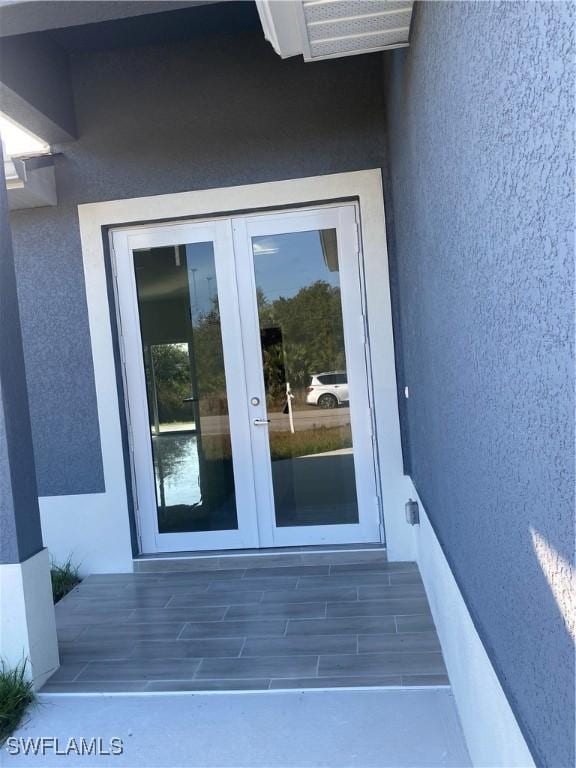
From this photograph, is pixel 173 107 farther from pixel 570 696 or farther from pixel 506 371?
pixel 570 696

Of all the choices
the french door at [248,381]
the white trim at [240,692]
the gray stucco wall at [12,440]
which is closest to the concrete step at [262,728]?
the white trim at [240,692]

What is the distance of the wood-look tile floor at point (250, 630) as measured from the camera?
3238 mm

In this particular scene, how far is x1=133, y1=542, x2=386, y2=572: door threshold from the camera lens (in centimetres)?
482

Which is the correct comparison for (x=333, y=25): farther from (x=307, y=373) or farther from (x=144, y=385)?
(x=144, y=385)

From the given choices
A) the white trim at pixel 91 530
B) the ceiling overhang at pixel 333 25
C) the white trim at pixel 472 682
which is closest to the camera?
the white trim at pixel 472 682

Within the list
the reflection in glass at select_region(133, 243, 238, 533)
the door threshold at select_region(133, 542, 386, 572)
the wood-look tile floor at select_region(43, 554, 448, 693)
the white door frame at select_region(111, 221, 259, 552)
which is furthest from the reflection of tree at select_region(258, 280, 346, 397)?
the wood-look tile floor at select_region(43, 554, 448, 693)

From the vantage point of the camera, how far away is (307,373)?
4961mm

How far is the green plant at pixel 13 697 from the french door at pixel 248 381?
202 centimetres

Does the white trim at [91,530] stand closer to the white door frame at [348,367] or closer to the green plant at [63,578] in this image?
the green plant at [63,578]

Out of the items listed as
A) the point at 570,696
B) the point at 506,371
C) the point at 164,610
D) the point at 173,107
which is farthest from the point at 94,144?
the point at 570,696

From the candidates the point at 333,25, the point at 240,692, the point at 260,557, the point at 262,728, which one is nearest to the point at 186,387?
the point at 260,557

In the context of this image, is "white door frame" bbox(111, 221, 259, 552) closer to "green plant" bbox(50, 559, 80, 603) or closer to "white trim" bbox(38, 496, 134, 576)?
"white trim" bbox(38, 496, 134, 576)

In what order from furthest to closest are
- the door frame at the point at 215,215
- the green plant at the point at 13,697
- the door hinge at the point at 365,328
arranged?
the door hinge at the point at 365,328 < the door frame at the point at 215,215 < the green plant at the point at 13,697

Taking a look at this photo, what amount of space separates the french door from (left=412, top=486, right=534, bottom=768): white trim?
1.44 meters
